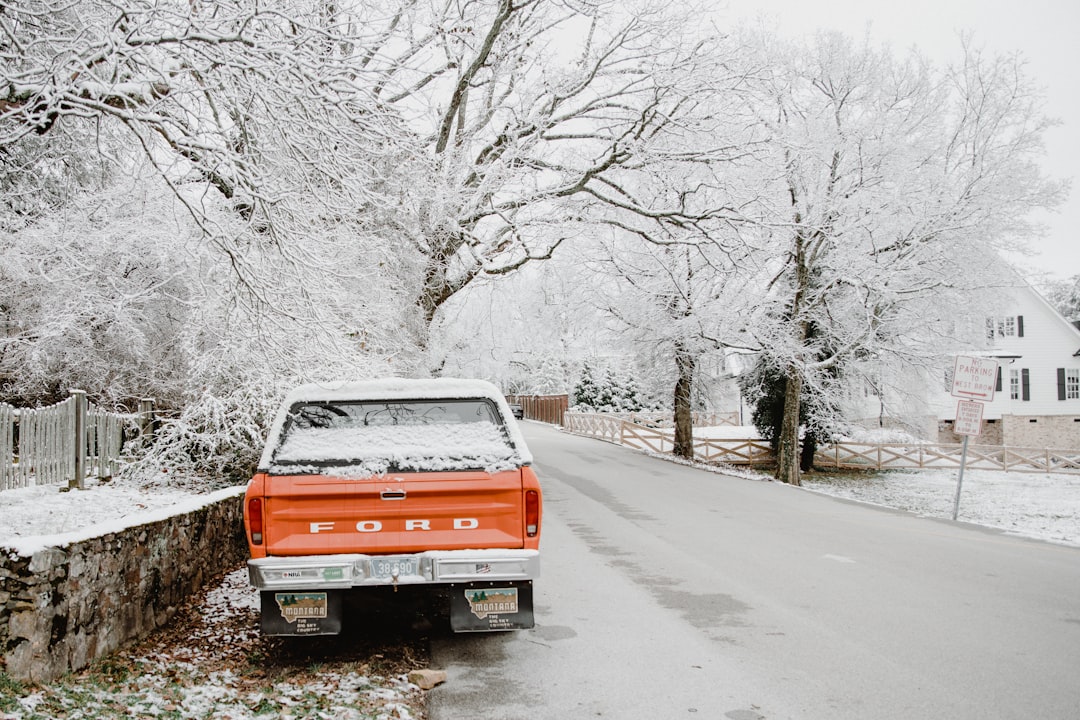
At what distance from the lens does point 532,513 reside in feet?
18.2

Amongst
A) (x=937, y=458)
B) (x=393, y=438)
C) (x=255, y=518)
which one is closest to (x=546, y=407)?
(x=937, y=458)

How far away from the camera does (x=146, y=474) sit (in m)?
13.1

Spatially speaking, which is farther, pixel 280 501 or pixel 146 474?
pixel 146 474

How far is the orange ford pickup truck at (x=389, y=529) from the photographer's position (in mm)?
5324

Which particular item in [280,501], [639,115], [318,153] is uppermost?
[639,115]

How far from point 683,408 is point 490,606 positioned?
2497cm

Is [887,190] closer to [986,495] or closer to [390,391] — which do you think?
[986,495]

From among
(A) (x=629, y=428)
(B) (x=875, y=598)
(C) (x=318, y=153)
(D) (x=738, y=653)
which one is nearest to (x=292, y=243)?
(C) (x=318, y=153)

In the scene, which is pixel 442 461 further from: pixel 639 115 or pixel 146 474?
pixel 639 115

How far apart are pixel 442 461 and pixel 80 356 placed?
11845 millimetres

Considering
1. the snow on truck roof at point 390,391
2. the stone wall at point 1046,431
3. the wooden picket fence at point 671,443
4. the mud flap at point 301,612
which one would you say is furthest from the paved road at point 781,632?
the stone wall at point 1046,431

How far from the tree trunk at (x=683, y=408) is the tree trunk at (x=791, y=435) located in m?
3.96

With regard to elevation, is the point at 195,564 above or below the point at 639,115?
below

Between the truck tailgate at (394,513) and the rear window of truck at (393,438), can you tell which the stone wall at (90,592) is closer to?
the truck tailgate at (394,513)
